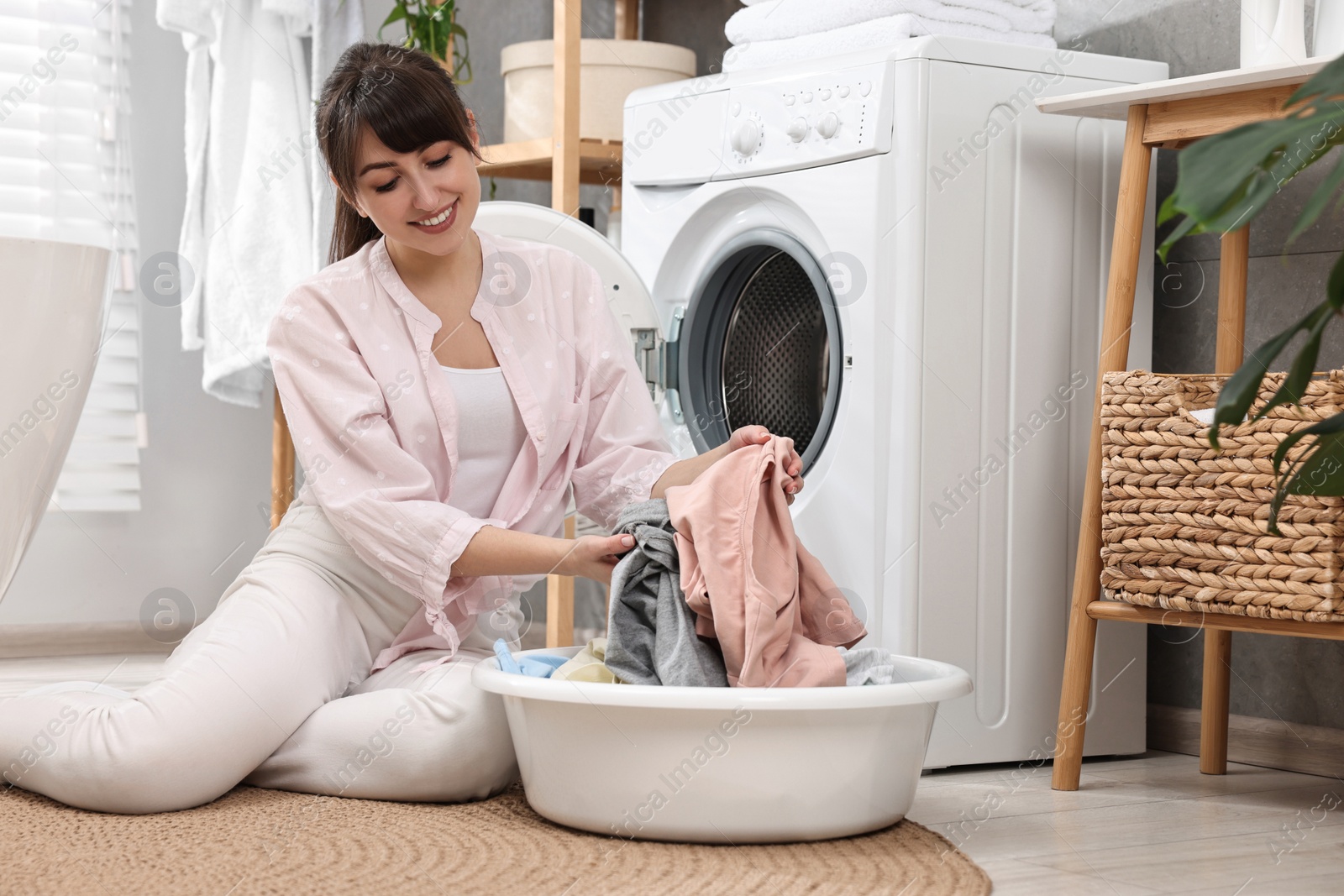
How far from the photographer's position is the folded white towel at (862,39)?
1776 mm

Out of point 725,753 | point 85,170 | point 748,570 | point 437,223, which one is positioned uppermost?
point 85,170

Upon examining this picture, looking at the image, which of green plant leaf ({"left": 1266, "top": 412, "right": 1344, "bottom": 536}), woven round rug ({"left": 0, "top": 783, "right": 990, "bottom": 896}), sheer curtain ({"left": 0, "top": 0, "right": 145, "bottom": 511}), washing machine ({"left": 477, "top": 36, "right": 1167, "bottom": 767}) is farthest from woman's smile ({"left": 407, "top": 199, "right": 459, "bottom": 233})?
sheer curtain ({"left": 0, "top": 0, "right": 145, "bottom": 511})

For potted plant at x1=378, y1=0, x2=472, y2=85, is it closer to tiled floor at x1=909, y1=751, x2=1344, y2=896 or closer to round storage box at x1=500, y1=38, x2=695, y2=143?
round storage box at x1=500, y1=38, x2=695, y2=143

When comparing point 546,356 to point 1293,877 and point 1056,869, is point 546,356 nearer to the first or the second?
point 1056,869

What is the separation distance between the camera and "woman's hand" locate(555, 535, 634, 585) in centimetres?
138

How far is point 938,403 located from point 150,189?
179 centimetres

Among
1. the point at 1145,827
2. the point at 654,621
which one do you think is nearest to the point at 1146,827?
the point at 1145,827

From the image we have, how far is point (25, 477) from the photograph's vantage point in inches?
69.5

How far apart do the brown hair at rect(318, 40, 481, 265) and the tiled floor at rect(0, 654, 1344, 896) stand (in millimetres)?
727

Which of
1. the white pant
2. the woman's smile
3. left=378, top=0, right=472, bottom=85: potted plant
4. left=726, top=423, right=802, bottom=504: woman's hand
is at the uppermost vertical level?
left=378, top=0, right=472, bottom=85: potted plant

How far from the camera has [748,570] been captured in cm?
131

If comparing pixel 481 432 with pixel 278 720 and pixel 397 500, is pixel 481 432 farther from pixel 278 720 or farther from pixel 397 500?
pixel 278 720

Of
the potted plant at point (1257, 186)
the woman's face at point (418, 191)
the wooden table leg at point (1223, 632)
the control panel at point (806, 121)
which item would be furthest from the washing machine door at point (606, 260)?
the potted plant at point (1257, 186)

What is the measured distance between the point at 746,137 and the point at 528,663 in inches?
31.7
